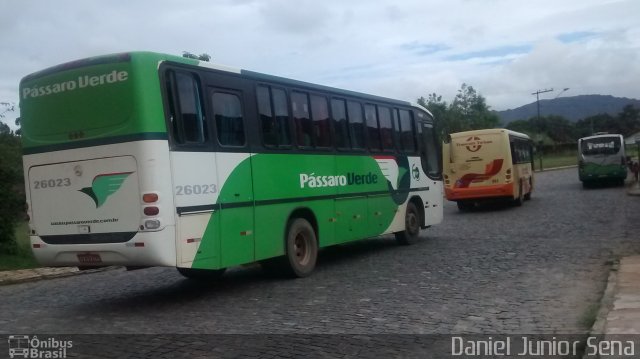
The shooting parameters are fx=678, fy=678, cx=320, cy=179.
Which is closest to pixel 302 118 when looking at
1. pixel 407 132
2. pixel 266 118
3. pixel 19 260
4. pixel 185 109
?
pixel 266 118

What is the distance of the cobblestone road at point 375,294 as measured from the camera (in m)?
7.76

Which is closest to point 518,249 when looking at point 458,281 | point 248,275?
point 458,281

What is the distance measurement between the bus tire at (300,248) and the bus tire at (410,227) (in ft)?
13.8

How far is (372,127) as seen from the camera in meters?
14.0

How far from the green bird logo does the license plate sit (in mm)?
649

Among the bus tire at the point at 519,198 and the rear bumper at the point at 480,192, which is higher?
the rear bumper at the point at 480,192

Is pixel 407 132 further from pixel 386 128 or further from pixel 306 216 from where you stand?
pixel 306 216

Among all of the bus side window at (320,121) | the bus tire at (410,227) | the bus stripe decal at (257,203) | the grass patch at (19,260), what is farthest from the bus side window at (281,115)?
the grass patch at (19,260)

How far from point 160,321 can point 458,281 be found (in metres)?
4.52

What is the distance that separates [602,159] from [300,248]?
26.2m

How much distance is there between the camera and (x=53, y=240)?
9008 mm

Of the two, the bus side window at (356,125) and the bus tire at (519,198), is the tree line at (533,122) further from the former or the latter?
the bus side window at (356,125)

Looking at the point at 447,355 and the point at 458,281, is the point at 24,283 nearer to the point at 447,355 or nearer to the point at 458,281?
the point at 458,281

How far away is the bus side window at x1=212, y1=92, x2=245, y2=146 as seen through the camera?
954 cm
